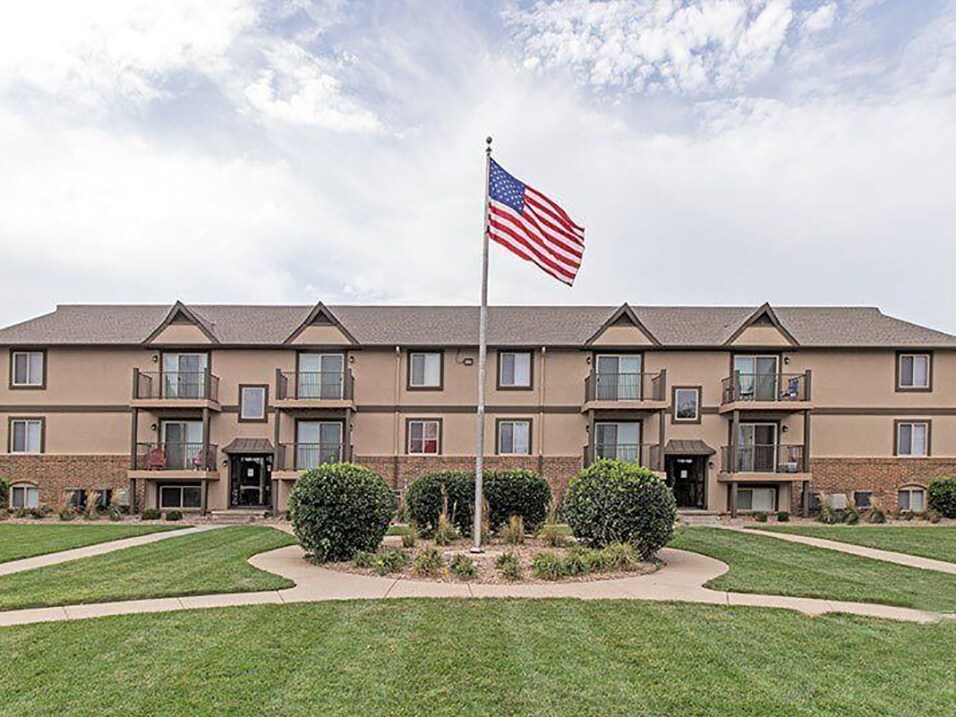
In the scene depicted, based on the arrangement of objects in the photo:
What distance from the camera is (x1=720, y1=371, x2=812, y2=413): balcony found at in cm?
2481

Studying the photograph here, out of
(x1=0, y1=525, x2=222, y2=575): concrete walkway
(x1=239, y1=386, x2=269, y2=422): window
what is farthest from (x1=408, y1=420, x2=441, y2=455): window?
(x1=0, y1=525, x2=222, y2=575): concrete walkway

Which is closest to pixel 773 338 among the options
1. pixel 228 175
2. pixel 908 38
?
pixel 908 38

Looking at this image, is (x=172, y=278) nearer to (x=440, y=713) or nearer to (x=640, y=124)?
(x=640, y=124)

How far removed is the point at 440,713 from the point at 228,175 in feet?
54.9

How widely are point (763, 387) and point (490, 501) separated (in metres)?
14.1

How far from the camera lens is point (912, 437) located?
25.8 meters

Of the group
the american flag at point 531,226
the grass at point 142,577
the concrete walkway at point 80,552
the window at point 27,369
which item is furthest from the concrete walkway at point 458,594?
the window at point 27,369

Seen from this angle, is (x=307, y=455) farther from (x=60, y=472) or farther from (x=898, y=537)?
(x=898, y=537)

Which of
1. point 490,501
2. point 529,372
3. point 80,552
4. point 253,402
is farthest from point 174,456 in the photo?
point 490,501

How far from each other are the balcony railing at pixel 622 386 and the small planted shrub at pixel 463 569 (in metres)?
14.9

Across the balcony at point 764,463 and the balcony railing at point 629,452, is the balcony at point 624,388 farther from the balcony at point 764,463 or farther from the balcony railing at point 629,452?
the balcony at point 764,463

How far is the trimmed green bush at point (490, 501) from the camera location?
52.7 ft

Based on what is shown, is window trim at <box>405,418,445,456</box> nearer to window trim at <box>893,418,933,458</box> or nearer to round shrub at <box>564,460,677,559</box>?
round shrub at <box>564,460,677,559</box>

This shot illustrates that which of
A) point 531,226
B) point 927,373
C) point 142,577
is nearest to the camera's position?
point 142,577
